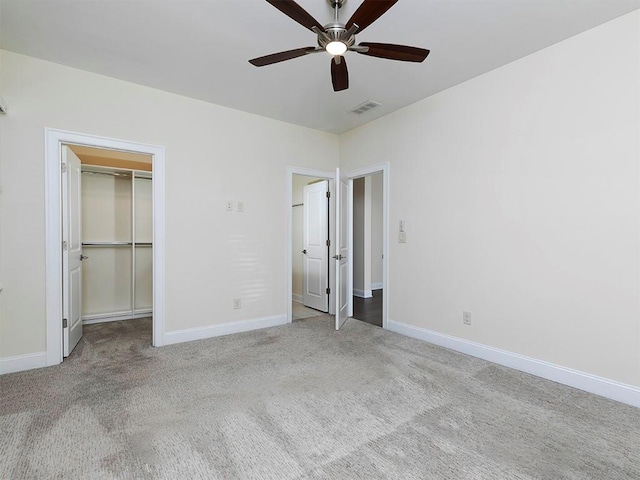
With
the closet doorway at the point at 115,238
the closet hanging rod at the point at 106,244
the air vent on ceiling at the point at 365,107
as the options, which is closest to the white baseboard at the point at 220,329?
the closet doorway at the point at 115,238

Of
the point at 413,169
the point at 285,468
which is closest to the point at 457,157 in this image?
the point at 413,169

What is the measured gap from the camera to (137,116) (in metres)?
3.25

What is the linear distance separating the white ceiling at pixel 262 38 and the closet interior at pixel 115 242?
70.7 inches

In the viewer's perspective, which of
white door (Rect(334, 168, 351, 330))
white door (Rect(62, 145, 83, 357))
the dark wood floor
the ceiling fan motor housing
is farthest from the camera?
the dark wood floor

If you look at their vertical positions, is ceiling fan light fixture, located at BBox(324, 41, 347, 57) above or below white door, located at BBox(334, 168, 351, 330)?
above

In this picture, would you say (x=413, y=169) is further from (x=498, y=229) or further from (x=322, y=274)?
(x=322, y=274)

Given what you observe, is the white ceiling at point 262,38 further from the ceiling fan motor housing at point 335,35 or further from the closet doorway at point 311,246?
Result: the closet doorway at point 311,246

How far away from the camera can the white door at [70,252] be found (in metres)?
2.99

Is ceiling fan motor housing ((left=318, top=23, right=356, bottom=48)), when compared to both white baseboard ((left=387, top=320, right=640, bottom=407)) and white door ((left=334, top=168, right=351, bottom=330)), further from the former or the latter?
white baseboard ((left=387, top=320, right=640, bottom=407))

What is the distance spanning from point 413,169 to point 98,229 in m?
4.24

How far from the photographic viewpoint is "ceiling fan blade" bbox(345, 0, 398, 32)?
154 cm

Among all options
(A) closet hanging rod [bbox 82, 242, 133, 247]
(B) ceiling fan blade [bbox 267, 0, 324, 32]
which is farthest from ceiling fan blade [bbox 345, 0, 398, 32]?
(A) closet hanging rod [bbox 82, 242, 133, 247]

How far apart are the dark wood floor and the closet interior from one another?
10.3 ft

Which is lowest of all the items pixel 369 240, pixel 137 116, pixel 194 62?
pixel 369 240
